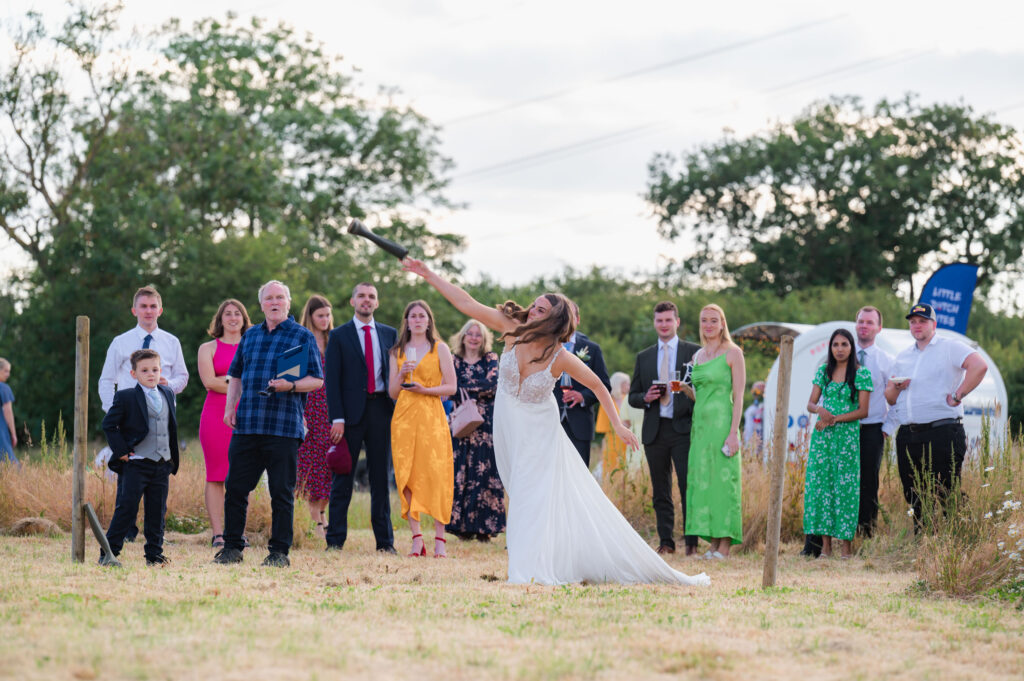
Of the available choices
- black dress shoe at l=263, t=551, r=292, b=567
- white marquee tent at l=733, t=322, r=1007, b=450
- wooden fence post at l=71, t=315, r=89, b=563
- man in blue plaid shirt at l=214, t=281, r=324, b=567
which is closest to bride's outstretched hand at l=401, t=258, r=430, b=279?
man in blue plaid shirt at l=214, t=281, r=324, b=567

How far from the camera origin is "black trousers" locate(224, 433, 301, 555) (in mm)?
8609

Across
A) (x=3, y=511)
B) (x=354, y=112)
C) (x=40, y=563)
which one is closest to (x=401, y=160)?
(x=354, y=112)

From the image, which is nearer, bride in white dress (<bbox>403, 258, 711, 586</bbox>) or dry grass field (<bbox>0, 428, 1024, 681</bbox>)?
dry grass field (<bbox>0, 428, 1024, 681</bbox>)

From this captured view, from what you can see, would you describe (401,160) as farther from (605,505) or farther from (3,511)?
(605,505)

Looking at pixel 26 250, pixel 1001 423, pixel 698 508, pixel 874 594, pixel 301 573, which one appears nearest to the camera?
pixel 874 594

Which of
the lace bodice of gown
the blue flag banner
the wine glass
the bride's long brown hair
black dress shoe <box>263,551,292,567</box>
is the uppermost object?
the blue flag banner

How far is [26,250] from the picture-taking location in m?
26.6

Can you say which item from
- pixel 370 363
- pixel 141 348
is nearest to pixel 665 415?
pixel 370 363

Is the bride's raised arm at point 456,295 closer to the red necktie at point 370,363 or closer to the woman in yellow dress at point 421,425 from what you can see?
the woman in yellow dress at point 421,425

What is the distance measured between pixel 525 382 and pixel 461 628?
2.73 m

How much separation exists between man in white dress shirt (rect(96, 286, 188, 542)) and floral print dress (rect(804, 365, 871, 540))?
5.27m

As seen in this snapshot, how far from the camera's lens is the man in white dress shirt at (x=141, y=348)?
988 centimetres

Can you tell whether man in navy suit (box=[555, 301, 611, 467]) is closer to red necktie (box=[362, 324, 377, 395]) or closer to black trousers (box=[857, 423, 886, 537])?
red necktie (box=[362, 324, 377, 395])

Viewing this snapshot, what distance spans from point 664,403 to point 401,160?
3055cm
